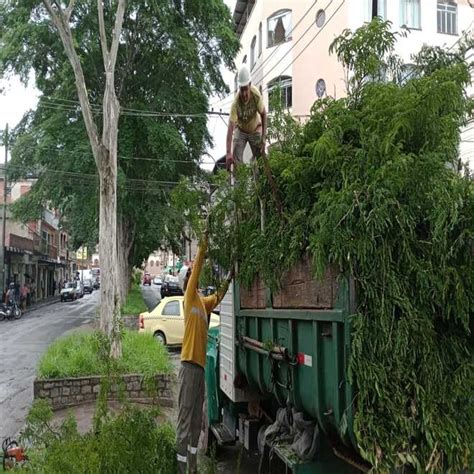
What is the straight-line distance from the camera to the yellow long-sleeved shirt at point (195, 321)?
16.3ft

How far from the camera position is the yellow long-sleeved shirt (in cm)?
496

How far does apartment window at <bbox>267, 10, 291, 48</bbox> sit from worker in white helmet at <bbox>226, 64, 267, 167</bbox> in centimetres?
2312

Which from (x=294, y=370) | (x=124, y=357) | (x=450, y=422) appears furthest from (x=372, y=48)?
(x=124, y=357)

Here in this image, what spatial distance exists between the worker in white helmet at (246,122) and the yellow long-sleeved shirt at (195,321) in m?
0.96

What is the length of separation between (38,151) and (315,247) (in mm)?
19068

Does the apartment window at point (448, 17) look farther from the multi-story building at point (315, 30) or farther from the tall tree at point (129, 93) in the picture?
the tall tree at point (129, 93)

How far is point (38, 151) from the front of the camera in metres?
20.4

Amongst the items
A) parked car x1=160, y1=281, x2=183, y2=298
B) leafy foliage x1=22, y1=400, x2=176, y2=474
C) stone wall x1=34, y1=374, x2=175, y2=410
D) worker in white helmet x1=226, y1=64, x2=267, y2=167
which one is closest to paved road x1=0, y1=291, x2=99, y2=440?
stone wall x1=34, y1=374, x2=175, y2=410

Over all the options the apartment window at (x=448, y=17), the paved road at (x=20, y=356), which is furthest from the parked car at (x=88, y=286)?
the apartment window at (x=448, y=17)

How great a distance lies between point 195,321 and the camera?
16.5ft

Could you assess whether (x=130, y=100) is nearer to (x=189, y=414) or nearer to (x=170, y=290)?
(x=189, y=414)

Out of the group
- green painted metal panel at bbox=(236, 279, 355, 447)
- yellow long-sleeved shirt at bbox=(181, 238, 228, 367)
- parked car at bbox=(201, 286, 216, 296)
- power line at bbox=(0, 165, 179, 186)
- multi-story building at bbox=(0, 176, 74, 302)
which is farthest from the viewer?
multi-story building at bbox=(0, 176, 74, 302)

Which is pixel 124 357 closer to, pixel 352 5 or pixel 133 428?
pixel 133 428

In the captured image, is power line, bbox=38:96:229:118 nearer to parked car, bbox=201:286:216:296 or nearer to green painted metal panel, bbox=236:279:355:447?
parked car, bbox=201:286:216:296
